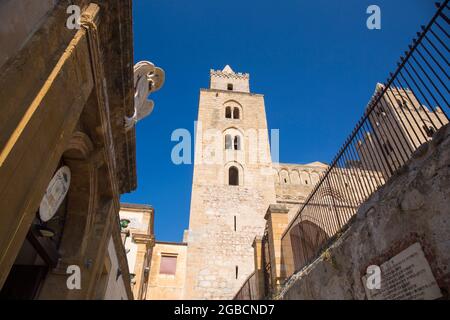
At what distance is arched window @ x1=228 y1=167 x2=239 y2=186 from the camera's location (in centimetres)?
→ 2258

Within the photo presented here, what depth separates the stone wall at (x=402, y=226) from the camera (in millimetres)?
2605

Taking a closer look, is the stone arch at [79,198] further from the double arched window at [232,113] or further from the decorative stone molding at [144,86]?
the double arched window at [232,113]

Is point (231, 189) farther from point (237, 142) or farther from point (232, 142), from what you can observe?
point (237, 142)

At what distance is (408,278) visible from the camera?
294 cm

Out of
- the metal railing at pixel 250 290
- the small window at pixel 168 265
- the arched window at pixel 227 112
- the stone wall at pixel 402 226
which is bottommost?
the stone wall at pixel 402 226

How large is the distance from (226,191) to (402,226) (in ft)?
59.1

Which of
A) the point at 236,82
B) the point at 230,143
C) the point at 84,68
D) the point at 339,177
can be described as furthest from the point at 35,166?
the point at 236,82

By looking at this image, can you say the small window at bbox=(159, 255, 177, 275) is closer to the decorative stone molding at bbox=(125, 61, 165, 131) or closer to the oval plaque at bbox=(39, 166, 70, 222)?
the decorative stone molding at bbox=(125, 61, 165, 131)

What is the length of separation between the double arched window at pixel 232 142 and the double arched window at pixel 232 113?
307 centimetres

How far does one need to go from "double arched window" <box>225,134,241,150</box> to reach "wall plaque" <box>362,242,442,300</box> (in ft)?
67.1

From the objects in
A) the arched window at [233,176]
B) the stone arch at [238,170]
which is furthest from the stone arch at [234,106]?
the arched window at [233,176]

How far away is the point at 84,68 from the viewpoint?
12.4 feet

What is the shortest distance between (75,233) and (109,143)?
185 cm

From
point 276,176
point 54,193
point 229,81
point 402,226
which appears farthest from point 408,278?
point 229,81
